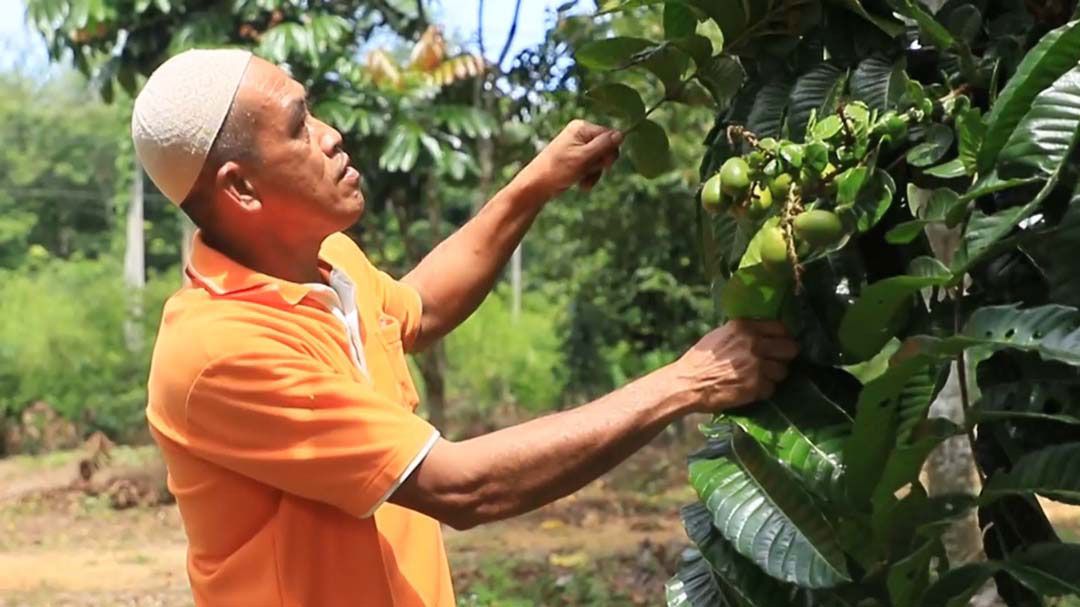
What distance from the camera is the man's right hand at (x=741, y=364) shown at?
1046mm

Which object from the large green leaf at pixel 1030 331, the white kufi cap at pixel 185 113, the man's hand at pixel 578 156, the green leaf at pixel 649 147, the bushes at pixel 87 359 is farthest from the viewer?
the bushes at pixel 87 359

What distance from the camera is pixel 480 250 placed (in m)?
1.76

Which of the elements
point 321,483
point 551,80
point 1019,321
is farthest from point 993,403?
point 551,80

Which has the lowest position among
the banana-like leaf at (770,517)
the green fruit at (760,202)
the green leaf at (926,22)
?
the banana-like leaf at (770,517)

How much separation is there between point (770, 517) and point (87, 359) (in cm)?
932

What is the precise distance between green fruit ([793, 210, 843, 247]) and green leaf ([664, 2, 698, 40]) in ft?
1.00

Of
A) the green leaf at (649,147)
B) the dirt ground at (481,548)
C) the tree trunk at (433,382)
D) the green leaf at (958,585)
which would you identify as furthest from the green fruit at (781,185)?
the tree trunk at (433,382)

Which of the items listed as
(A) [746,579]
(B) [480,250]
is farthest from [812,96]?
(B) [480,250]

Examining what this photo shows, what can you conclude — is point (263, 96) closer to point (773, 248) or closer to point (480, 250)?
point (480, 250)

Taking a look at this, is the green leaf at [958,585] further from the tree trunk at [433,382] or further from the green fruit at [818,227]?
the tree trunk at [433,382]

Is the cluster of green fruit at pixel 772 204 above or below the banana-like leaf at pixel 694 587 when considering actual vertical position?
above

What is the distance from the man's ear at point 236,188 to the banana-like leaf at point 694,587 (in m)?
0.57

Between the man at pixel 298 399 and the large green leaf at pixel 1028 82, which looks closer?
the large green leaf at pixel 1028 82

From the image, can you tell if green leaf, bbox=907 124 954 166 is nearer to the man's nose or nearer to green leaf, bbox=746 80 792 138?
green leaf, bbox=746 80 792 138
